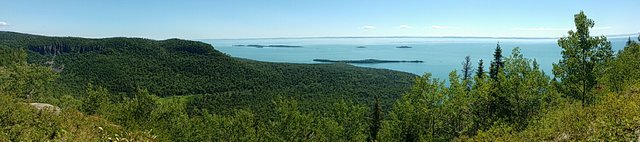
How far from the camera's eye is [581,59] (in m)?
21.5

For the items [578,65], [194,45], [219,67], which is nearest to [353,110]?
[578,65]

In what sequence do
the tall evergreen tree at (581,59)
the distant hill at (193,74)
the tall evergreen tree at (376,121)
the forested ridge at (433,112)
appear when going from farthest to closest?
the distant hill at (193,74), the tall evergreen tree at (376,121), the tall evergreen tree at (581,59), the forested ridge at (433,112)

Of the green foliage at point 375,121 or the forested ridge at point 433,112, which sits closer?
the forested ridge at point 433,112

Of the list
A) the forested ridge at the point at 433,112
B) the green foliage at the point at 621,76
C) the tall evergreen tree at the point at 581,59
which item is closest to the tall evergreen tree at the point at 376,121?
the forested ridge at the point at 433,112

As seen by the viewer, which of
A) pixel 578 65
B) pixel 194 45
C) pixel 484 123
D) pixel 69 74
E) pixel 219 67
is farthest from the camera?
pixel 194 45

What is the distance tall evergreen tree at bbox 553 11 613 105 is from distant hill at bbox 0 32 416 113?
99.5m

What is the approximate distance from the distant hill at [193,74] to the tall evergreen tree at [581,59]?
9946cm

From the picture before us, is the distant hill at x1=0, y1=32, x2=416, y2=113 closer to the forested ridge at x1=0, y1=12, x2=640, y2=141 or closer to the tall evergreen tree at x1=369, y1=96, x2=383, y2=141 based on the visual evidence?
the forested ridge at x1=0, y1=12, x2=640, y2=141

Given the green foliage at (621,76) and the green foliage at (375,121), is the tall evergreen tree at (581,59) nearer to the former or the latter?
the green foliage at (621,76)

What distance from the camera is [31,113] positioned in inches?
735

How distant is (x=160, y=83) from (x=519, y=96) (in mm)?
143893

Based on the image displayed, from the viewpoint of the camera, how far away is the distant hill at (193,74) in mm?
137500

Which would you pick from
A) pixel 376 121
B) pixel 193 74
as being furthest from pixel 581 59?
pixel 193 74

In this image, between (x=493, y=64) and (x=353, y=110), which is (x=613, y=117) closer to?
(x=353, y=110)
